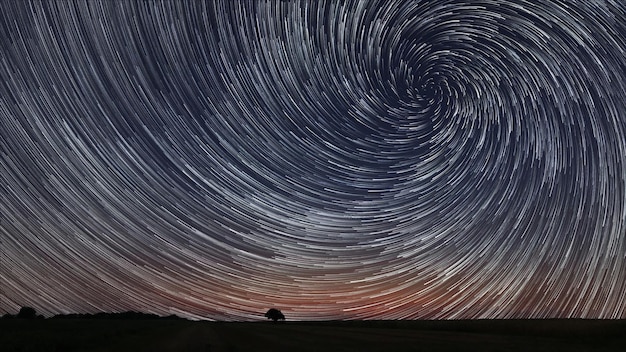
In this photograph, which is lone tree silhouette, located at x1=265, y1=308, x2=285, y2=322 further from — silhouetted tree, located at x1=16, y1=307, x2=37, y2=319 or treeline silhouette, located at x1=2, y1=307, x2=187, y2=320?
silhouetted tree, located at x1=16, y1=307, x2=37, y2=319

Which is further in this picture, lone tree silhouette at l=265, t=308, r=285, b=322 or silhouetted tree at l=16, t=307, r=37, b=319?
lone tree silhouette at l=265, t=308, r=285, b=322

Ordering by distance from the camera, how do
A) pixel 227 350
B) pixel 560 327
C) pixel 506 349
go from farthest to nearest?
pixel 560 327 < pixel 506 349 < pixel 227 350

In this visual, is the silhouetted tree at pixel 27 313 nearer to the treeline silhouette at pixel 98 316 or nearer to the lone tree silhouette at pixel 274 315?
the treeline silhouette at pixel 98 316

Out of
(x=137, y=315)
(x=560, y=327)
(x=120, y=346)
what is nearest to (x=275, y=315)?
(x=137, y=315)

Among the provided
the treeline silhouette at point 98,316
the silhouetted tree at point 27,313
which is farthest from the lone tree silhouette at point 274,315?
the silhouetted tree at point 27,313

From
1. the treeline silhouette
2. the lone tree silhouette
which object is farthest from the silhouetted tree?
the lone tree silhouette

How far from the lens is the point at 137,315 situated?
88.1 metres

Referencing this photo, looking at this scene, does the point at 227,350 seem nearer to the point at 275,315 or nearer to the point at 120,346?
the point at 120,346

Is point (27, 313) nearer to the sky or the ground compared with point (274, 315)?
nearer to the ground

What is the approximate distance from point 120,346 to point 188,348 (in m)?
3.12

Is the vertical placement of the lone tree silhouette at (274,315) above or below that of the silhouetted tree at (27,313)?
above

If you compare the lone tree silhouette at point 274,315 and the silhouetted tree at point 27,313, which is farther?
the lone tree silhouette at point 274,315

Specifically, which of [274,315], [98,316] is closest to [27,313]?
[98,316]

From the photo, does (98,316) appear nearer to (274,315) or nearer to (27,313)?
(27,313)
